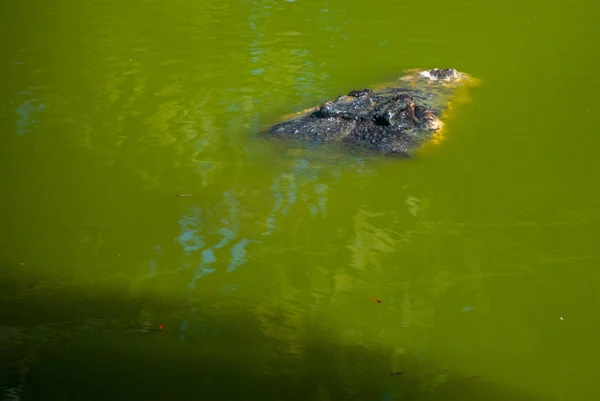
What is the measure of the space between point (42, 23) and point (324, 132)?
5.26m

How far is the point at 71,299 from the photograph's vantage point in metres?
4.17

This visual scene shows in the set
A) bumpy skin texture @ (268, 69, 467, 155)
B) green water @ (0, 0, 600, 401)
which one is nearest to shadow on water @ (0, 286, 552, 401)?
green water @ (0, 0, 600, 401)

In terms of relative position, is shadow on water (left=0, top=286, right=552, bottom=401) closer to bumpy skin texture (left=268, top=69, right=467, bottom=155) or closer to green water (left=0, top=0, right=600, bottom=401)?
green water (left=0, top=0, right=600, bottom=401)

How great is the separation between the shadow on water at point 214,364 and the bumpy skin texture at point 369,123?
222 cm

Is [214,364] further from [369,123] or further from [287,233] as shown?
[369,123]

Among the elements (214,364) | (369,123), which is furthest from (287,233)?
(369,123)

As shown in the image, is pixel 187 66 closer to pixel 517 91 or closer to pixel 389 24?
pixel 389 24

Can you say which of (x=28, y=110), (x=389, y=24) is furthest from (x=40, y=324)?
(x=389, y=24)

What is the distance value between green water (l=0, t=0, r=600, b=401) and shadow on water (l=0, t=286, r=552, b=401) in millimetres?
10

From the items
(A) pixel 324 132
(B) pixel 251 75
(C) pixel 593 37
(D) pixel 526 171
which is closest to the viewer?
(D) pixel 526 171

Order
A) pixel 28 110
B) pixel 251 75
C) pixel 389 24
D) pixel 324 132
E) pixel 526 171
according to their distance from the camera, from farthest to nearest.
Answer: pixel 389 24
pixel 251 75
pixel 28 110
pixel 324 132
pixel 526 171

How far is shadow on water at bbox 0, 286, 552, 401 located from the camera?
3.44 metres

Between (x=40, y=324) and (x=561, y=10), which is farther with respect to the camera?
(x=561, y=10)

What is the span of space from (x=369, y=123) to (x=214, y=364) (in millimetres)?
2942
